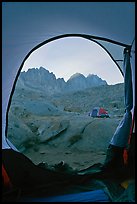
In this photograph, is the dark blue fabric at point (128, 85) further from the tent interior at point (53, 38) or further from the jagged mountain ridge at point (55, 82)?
the jagged mountain ridge at point (55, 82)

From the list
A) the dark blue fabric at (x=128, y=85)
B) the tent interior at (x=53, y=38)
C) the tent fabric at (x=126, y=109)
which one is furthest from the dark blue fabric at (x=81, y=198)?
the dark blue fabric at (x=128, y=85)

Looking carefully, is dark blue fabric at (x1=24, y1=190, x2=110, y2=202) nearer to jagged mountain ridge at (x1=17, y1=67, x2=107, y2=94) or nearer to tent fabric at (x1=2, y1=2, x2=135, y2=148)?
tent fabric at (x1=2, y1=2, x2=135, y2=148)

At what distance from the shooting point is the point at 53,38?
2277 mm

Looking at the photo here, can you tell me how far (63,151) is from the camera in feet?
11.4

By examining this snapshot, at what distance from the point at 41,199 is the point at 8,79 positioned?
93 cm

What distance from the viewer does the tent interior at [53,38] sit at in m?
1.74

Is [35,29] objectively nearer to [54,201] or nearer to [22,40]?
[22,40]

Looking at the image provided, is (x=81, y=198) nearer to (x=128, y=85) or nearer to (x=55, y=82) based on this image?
(x=128, y=85)

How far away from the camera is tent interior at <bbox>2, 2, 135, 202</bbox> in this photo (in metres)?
1.74

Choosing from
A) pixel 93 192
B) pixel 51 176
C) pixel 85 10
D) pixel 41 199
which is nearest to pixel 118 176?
pixel 93 192

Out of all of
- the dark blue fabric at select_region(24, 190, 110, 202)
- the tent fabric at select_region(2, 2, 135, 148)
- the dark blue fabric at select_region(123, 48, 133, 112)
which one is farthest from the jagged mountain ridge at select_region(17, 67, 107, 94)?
the dark blue fabric at select_region(24, 190, 110, 202)

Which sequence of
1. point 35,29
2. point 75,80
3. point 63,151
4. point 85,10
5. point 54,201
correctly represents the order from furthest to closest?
point 75,80, point 63,151, point 35,29, point 85,10, point 54,201

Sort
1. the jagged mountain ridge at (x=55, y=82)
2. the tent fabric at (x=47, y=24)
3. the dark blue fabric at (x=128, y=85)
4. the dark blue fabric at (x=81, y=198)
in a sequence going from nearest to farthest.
Result: the dark blue fabric at (x=81, y=198) → the tent fabric at (x=47, y=24) → the dark blue fabric at (x=128, y=85) → the jagged mountain ridge at (x=55, y=82)

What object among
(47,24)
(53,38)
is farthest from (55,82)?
(47,24)
